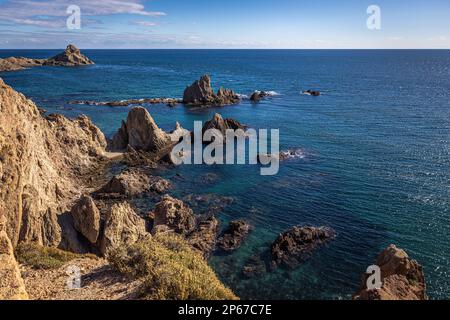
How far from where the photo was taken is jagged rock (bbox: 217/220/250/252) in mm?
31891

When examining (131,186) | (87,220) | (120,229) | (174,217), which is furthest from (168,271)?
(131,186)

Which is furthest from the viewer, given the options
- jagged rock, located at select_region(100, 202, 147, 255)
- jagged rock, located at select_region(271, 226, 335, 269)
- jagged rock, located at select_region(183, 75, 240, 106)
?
jagged rock, located at select_region(183, 75, 240, 106)

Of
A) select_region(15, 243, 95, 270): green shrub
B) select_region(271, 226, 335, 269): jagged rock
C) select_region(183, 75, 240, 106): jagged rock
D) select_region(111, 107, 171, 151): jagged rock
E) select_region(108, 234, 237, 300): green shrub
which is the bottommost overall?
select_region(271, 226, 335, 269): jagged rock

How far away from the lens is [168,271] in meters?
16.5

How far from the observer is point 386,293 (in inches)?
637

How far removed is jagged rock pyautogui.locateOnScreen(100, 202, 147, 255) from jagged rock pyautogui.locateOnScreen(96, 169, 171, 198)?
1013 centimetres

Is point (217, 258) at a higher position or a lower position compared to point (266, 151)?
lower

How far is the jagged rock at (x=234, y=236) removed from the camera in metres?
31.9

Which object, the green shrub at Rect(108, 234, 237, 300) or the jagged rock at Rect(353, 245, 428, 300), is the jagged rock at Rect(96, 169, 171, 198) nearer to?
the green shrub at Rect(108, 234, 237, 300)

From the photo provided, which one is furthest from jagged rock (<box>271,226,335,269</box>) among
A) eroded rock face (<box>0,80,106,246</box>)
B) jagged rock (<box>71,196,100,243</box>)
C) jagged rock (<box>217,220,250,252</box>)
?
eroded rock face (<box>0,80,106,246</box>)

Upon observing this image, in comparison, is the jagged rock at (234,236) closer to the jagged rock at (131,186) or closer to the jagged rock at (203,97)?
the jagged rock at (131,186)
